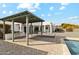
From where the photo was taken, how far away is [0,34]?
1161cm

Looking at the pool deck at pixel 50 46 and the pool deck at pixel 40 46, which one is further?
the pool deck at pixel 40 46

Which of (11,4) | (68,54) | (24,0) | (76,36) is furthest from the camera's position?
(76,36)

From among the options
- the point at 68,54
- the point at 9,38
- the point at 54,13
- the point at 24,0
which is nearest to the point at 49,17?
the point at 54,13

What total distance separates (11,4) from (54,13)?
2.60 m

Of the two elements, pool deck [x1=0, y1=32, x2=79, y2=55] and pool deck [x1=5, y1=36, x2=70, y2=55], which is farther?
pool deck [x1=0, y1=32, x2=79, y2=55]

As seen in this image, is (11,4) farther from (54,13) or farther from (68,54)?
(68,54)

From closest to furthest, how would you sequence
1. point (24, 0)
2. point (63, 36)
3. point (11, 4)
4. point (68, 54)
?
point (68, 54) < point (24, 0) < point (11, 4) < point (63, 36)

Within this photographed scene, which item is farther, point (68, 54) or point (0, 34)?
point (0, 34)

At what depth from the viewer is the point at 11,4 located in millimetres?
9570

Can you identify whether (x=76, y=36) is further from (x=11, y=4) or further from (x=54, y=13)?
(x=11, y=4)
